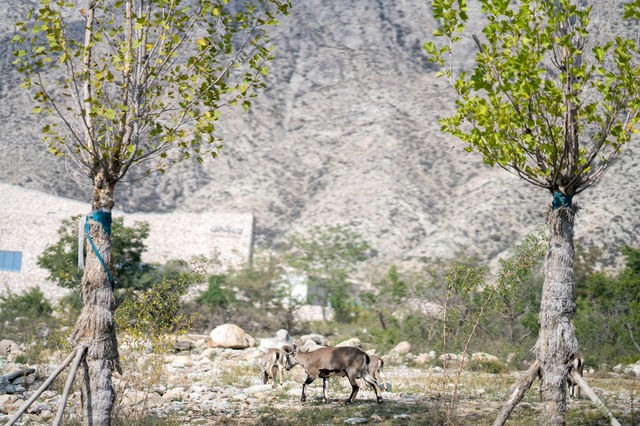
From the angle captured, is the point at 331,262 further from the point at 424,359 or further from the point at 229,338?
the point at 424,359

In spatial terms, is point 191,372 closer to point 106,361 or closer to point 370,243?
point 106,361

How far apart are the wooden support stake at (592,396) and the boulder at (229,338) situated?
52.2ft

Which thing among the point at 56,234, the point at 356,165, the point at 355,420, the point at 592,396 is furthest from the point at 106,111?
the point at 356,165

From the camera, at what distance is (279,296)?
114 feet

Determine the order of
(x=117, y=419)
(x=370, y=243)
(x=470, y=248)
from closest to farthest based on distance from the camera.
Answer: (x=117, y=419)
(x=470, y=248)
(x=370, y=243)

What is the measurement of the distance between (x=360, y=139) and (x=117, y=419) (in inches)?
2187

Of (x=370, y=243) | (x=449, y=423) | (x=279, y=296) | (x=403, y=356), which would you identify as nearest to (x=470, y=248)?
(x=370, y=243)

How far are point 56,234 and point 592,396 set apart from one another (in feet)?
138

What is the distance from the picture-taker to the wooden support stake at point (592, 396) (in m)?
6.88

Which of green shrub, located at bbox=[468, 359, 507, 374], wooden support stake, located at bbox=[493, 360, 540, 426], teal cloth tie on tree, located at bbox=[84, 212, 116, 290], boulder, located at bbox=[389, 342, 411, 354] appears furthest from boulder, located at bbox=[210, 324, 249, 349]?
wooden support stake, located at bbox=[493, 360, 540, 426]

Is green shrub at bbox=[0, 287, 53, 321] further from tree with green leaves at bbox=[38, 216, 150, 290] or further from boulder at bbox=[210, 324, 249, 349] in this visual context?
boulder at bbox=[210, 324, 249, 349]

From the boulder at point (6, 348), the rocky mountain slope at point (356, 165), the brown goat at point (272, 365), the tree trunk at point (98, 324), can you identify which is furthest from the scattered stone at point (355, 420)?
the rocky mountain slope at point (356, 165)

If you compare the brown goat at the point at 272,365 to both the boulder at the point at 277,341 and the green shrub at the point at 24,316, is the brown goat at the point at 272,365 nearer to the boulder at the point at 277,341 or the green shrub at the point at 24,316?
the boulder at the point at 277,341

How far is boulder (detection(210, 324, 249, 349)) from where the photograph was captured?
71.6ft
